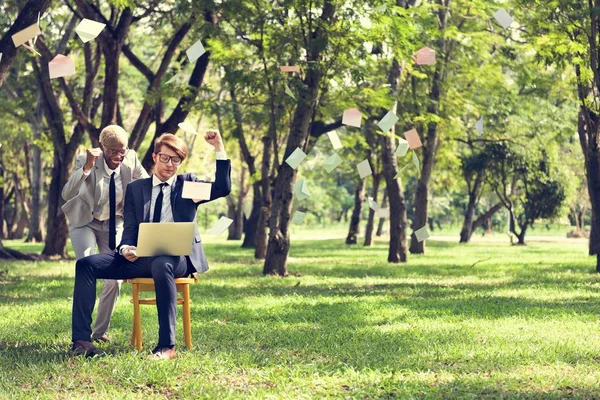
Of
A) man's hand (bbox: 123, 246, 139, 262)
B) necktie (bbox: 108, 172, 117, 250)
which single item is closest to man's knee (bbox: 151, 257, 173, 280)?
man's hand (bbox: 123, 246, 139, 262)

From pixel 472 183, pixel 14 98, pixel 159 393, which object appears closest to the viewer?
pixel 159 393

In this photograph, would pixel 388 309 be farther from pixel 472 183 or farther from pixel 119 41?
pixel 472 183

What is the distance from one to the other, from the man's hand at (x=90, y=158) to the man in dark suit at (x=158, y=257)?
0.33m

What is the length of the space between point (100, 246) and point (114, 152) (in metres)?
0.85

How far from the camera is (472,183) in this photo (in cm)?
4538

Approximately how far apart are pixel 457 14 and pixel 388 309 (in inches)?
576

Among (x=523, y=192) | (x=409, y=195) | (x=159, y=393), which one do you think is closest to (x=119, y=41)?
(x=159, y=393)

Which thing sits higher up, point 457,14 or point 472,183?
point 457,14

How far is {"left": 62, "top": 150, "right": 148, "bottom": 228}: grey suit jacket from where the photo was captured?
7.48 m

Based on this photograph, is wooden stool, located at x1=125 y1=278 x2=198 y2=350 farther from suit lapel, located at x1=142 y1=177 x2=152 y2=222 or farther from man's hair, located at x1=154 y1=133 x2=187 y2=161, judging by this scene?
man's hair, located at x1=154 y1=133 x2=187 y2=161

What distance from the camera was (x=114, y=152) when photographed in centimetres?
748

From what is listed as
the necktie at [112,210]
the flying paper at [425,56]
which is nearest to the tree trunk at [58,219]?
the flying paper at [425,56]

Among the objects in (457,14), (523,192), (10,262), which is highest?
(457,14)

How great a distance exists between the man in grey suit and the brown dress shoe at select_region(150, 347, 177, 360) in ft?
3.71
